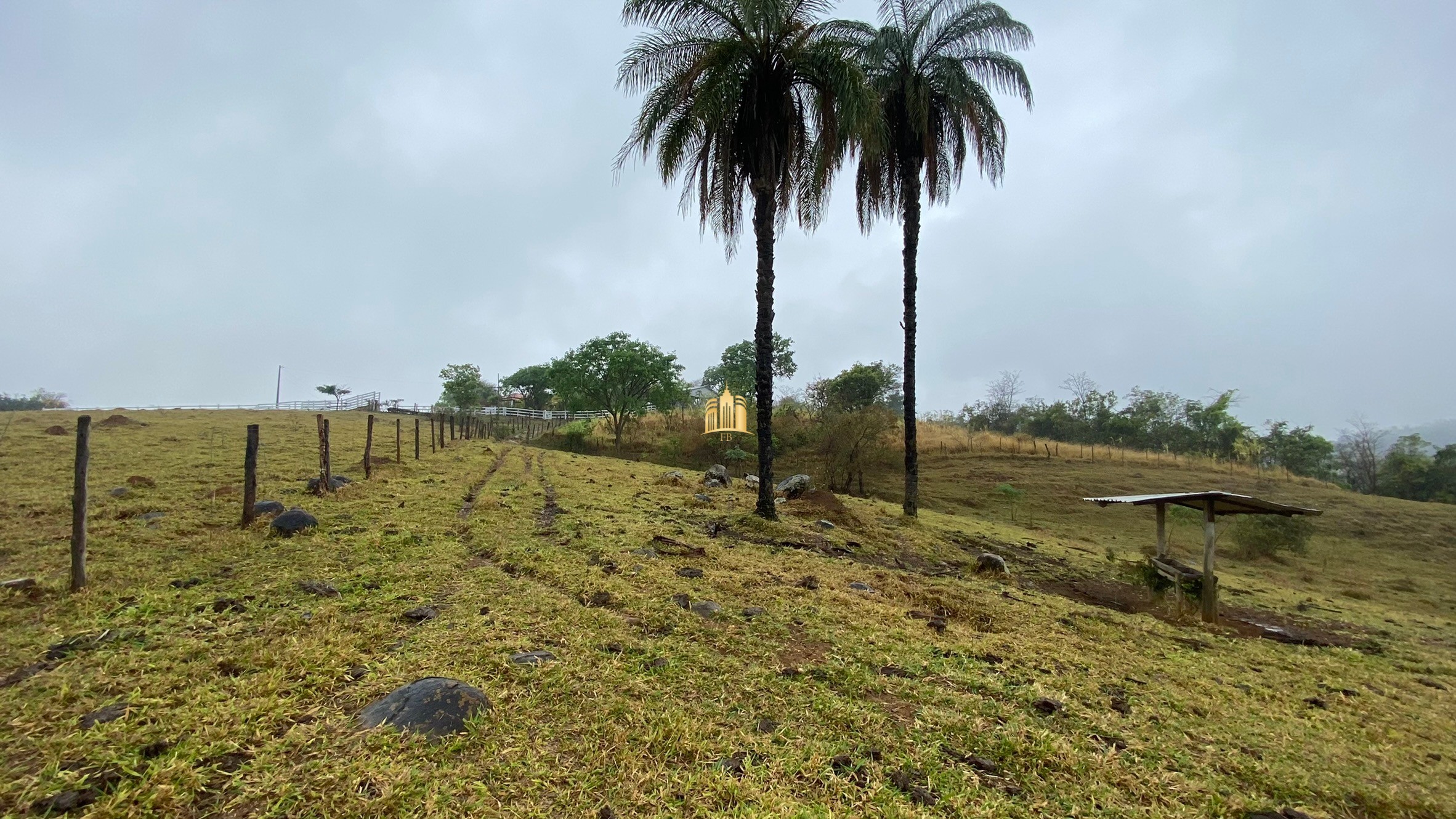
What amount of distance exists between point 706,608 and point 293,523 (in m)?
5.50

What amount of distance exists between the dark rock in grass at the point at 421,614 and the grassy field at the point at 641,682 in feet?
0.31

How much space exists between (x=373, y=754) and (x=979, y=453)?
30831mm

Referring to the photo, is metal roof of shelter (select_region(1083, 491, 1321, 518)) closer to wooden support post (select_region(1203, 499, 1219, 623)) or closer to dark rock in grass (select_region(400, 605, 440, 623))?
wooden support post (select_region(1203, 499, 1219, 623))

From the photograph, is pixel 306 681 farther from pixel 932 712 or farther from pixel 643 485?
pixel 643 485

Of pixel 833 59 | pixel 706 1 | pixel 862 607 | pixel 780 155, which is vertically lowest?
pixel 862 607

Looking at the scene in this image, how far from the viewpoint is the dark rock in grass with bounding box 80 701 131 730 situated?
2873mm

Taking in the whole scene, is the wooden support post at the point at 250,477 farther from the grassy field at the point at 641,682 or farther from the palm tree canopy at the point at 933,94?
the palm tree canopy at the point at 933,94

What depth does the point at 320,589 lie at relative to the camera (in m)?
5.09

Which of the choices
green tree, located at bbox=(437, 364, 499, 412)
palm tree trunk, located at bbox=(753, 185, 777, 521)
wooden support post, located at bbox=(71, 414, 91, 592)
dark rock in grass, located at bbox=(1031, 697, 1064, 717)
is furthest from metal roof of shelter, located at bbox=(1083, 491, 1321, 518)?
green tree, located at bbox=(437, 364, 499, 412)

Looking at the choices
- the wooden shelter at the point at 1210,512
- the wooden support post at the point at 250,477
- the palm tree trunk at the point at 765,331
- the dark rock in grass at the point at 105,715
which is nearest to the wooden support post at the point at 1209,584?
the wooden shelter at the point at 1210,512

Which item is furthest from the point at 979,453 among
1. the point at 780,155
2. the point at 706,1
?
the point at 706,1

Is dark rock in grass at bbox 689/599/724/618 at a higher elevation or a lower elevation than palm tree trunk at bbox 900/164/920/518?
lower

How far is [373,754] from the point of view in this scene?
2719mm

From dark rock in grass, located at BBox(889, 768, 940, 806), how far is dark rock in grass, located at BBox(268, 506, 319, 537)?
744 cm
